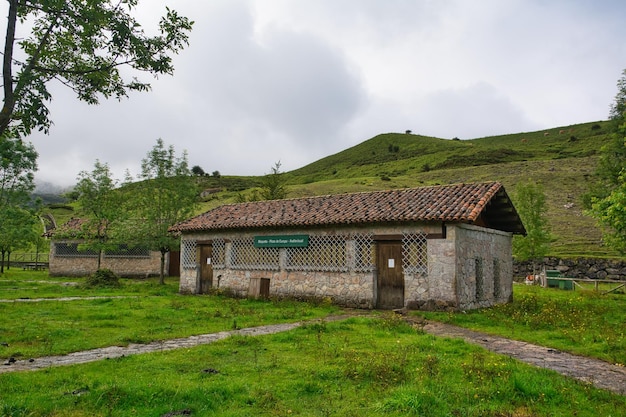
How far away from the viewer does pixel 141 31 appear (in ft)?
24.8

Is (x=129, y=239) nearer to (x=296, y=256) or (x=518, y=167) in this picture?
(x=296, y=256)

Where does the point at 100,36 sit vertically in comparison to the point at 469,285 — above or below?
above

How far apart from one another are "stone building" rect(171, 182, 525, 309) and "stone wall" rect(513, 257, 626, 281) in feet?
46.2

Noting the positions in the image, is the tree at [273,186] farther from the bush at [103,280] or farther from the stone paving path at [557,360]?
the stone paving path at [557,360]

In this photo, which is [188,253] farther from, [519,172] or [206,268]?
[519,172]

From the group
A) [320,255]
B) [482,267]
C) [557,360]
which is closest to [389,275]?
[320,255]

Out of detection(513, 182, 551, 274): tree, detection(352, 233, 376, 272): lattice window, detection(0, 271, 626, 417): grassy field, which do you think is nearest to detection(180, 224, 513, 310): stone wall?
detection(352, 233, 376, 272): lattice window

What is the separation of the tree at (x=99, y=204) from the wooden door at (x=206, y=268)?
9356mm

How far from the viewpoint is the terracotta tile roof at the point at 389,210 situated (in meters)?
14.5

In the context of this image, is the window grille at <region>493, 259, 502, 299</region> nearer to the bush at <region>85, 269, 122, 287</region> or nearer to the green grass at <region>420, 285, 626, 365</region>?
the green grass at <region>420, 285, 626, 365</region>

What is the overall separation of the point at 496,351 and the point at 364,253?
24.6 ft

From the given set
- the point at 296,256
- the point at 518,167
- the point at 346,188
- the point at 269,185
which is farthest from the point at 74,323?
the point at 518,167

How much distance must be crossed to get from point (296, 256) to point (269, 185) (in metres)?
18.4

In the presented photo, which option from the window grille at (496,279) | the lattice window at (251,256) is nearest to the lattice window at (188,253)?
the lattice window at (251,256)
